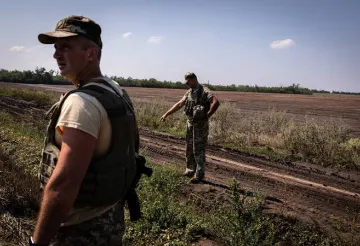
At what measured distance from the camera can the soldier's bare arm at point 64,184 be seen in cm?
156

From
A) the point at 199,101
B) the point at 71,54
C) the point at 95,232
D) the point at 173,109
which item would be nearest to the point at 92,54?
the point at 71,54

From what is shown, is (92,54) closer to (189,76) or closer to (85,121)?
(85,121)

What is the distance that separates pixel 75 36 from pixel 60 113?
439 mm

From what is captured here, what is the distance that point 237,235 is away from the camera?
4.04m

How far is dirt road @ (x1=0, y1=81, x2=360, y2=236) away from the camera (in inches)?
237

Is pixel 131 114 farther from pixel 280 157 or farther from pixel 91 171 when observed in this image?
pixel 280 157

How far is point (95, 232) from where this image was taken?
189 cm

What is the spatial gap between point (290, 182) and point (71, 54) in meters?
6.90

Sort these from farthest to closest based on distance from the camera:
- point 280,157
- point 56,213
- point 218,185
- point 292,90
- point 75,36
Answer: point 292,90
point 280,157
point 218,185
point 75,36
point 56,213

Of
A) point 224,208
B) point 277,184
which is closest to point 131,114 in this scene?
point 224,208

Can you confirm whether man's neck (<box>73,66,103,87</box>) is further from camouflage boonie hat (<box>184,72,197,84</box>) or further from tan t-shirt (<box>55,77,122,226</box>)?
camouflage boonie hat (<box>184,72,197,84</box>)

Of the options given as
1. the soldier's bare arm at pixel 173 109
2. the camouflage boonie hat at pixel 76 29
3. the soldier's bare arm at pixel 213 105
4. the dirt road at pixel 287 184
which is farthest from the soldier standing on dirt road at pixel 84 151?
the soldier's bare arm at pixel 173 109

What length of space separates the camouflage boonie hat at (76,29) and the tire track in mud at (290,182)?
4454 millimetres

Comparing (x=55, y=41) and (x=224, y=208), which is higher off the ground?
(x=55, y=41)
